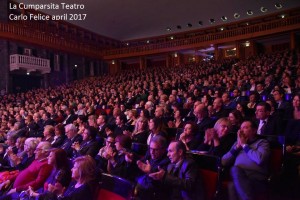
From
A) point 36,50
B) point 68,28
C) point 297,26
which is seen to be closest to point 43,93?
point 36,50

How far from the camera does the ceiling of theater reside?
13.8m

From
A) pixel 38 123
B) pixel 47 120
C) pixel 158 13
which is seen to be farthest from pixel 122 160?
pixel 158 13

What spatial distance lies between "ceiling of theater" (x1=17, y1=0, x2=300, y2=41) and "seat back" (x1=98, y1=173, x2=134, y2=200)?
12.3 m

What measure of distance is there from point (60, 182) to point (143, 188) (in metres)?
0.62

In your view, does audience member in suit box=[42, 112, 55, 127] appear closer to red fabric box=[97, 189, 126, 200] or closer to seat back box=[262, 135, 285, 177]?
red fabric box=[97, 189, 126, 200]

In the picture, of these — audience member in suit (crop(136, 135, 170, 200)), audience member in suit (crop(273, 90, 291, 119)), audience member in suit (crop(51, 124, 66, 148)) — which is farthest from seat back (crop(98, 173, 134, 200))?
audience member in suit (crop(273, 90, 291, 119))

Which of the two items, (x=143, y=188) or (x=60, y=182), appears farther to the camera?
(x=60, y=182)

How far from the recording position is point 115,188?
165 cm

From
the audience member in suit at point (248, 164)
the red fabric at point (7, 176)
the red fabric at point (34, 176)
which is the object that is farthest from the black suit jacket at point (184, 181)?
the red fabric at point (7, 176)

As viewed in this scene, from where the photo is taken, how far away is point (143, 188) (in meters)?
1.90

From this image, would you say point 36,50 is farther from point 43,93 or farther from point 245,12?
point 245,12

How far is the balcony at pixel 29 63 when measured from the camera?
12316 mm

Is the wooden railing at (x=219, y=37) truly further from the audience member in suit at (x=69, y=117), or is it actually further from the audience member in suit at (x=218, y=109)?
the audience member in suit at (x=218, y=109)

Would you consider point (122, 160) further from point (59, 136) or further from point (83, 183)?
point (59, 136)
